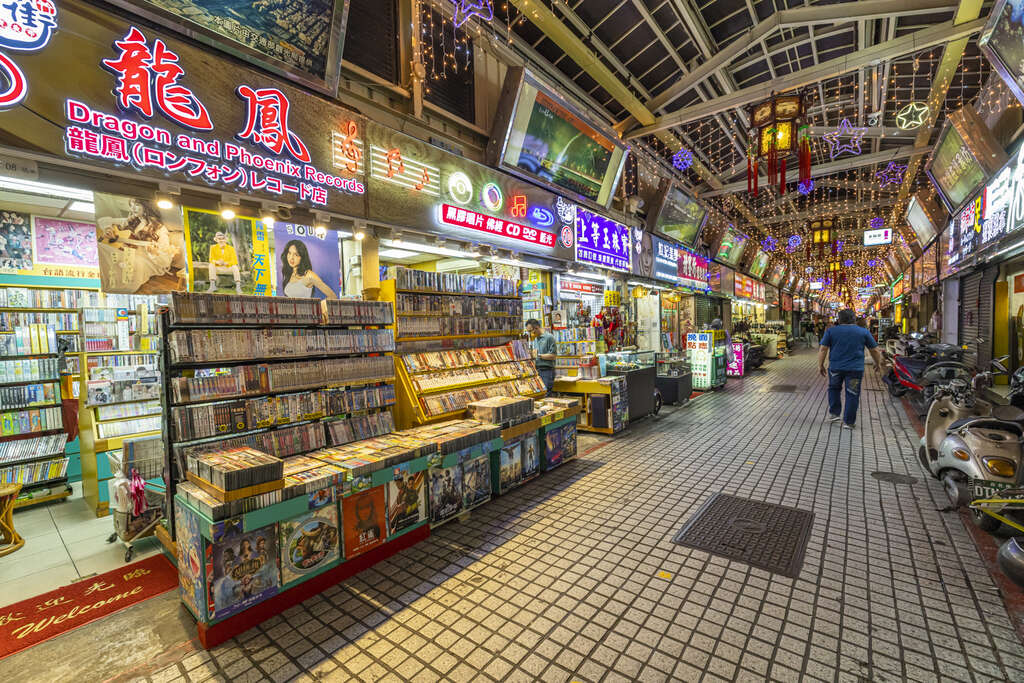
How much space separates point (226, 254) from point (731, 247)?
60.1 feet

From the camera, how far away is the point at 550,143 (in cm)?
748

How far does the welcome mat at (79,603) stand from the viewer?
261cm

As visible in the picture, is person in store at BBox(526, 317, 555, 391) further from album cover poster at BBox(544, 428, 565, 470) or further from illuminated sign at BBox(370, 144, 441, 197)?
illuminated sign at BBox(370, 144, 441, 197)

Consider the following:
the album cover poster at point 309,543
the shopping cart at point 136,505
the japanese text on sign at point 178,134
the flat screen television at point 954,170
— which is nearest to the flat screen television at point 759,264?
the flat screen television at point 954,170

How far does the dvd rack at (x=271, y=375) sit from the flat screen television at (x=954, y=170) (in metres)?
9.95

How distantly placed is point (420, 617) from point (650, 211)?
11955 millimetres

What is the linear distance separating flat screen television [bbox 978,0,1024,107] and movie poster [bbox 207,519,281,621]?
781 cm

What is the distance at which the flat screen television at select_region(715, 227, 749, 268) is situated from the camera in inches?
659

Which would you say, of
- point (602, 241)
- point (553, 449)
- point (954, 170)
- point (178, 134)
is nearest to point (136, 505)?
point (178, 134)

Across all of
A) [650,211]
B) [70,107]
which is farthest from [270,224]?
[650,211]

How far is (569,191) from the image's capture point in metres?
8.36

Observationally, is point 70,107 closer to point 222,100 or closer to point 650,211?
point 222,100

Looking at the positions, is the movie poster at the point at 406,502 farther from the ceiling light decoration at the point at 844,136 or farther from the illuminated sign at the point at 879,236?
the illuminated sign at the point at 879,236

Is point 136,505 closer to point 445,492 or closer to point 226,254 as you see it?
point 226,254
